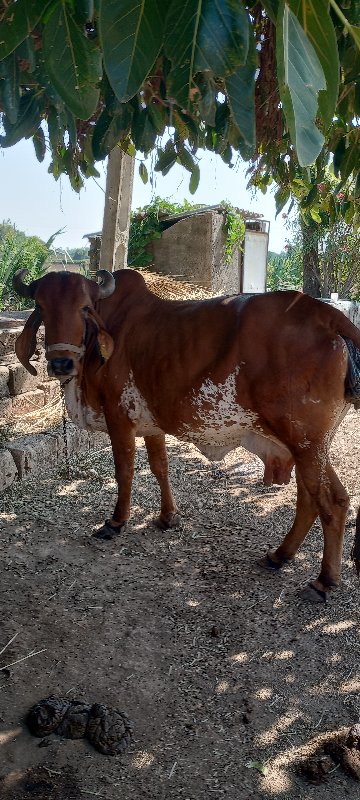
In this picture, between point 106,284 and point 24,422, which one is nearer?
point 106,284

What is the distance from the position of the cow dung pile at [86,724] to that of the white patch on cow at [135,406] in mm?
1706

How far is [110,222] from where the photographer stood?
557cm

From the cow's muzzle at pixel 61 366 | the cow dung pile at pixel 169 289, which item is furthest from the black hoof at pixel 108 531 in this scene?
the cow dung pile at pixel 169 289

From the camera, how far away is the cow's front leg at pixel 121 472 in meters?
3.86

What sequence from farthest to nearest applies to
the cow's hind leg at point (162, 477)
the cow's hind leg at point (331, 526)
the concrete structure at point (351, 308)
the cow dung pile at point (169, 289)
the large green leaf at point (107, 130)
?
the concrete structure at point (351, 308) < the cow dung pile at point (169, 289) < the cow's hind leg at point (162, 477) < the cow's hind leg at point (331, 526) < the large green leaf at point (107, 130)

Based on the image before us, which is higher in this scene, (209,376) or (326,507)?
(209,376)

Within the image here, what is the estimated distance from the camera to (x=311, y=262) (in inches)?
585

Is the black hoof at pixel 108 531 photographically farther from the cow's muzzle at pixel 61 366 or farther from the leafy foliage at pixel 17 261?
the leafy foliage at pixel 17 261

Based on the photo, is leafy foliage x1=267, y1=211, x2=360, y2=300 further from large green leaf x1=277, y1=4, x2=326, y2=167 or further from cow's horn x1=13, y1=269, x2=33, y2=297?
large green leaf x1=277, y1=4, x2=326, y2=167

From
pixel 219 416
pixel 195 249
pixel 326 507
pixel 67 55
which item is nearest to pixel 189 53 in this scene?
pixel 67 55

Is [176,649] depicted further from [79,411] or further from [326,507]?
[79,411]

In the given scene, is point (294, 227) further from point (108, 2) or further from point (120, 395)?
point (108, 2)

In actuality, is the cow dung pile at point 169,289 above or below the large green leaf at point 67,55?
below

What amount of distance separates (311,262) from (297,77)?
14.6 meters
